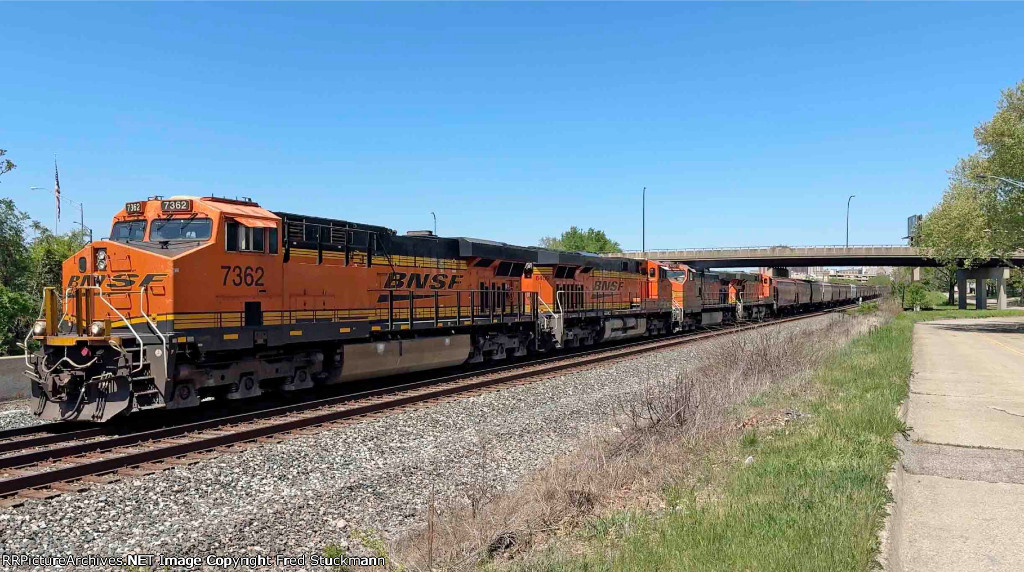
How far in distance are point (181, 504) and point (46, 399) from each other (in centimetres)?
480

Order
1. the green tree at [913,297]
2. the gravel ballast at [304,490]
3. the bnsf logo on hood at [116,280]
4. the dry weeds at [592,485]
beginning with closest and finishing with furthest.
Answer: the dry weeds at [592,485], the gravel ballast at [304,490], the bnsf logo on hood at [116,280], the green tree at [913,297]

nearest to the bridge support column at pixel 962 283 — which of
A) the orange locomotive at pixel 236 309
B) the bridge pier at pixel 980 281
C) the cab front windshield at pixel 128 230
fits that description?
the bridge pier at pixel 980 281

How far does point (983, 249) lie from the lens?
3528 centimetres

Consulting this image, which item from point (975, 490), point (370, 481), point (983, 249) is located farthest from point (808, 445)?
point (983, 249)

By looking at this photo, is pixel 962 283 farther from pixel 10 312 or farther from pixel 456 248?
pixel 10 312

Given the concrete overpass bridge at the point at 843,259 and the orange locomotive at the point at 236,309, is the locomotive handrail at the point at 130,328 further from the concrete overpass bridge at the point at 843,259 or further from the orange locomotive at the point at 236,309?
the concrete overpass bridge at the point at 843,259

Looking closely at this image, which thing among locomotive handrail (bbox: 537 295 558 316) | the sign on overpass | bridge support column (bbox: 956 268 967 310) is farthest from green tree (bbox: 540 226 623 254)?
locomotive handrail (bbox: 537 295 558 316)

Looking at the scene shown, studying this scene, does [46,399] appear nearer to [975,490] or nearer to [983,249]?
[975,490]

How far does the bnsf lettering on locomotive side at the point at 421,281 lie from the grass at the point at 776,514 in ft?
27.2

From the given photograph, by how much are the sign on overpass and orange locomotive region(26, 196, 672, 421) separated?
50.1m

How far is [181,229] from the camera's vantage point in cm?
1121

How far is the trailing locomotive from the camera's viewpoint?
401 inches

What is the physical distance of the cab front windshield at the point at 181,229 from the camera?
11.1 meters

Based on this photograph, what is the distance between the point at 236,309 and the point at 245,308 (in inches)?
8.0
